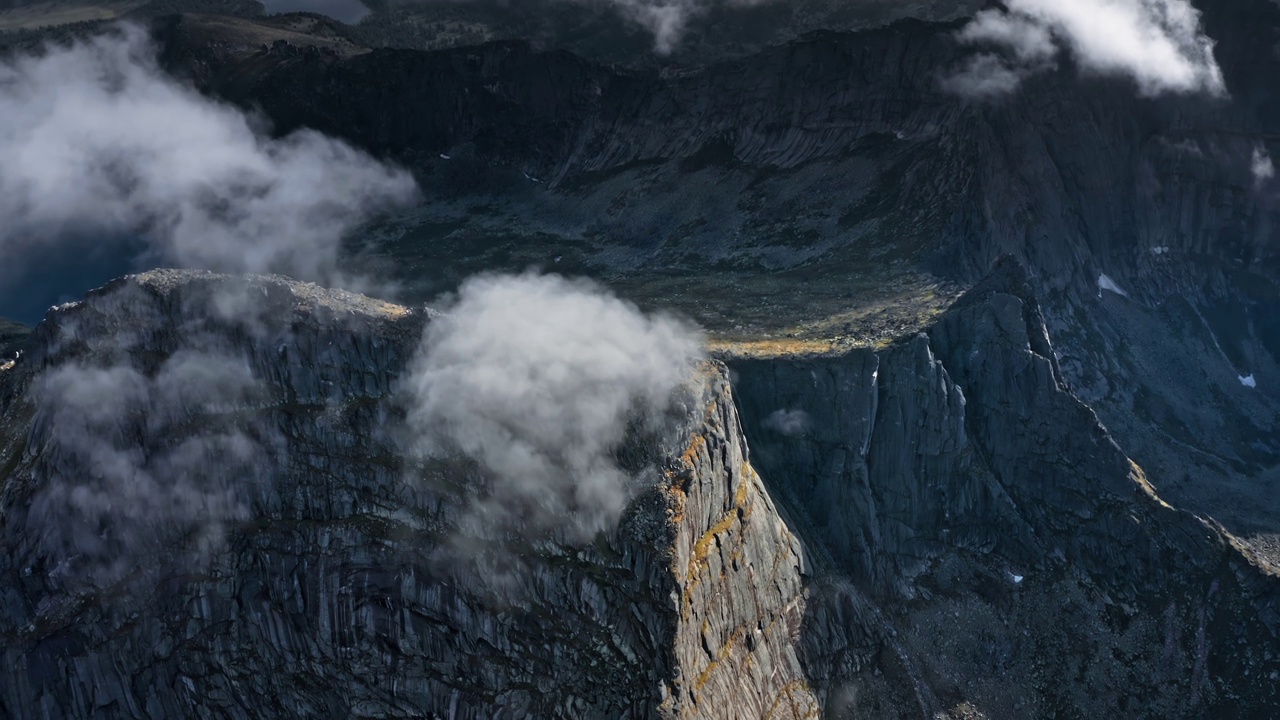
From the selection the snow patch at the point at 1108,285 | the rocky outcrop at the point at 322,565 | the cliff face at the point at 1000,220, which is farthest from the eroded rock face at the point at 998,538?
the snow patch at the point at 1108,285

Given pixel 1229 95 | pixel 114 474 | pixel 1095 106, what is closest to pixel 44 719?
pixel 114 474

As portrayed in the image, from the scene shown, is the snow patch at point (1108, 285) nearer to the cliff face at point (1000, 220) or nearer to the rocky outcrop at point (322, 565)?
the cliff face at point (1000, 220)

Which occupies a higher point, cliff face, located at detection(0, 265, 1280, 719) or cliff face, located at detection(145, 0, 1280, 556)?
cliff face, located at detection(145, 0, 1280, 556)

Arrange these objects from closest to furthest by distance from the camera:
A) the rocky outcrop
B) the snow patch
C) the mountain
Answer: the rocky outcrop < the mountain < the snow patch

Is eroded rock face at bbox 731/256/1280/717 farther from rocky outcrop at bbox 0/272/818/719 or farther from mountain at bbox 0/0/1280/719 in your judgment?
rocky outcrop at bbox 0/272/818/719

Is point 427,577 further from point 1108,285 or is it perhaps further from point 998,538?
point 1108,285

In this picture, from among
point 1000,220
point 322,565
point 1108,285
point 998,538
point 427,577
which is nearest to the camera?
point 427,577

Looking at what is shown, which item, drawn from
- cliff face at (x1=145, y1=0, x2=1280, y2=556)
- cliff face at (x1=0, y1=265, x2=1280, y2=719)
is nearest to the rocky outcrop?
cliff face at (x1=0, y1=265, x2=1280, y2=719)

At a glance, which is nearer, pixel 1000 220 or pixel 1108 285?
pixel 1000 220

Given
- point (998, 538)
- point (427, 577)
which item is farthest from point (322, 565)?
point (998, 538)
